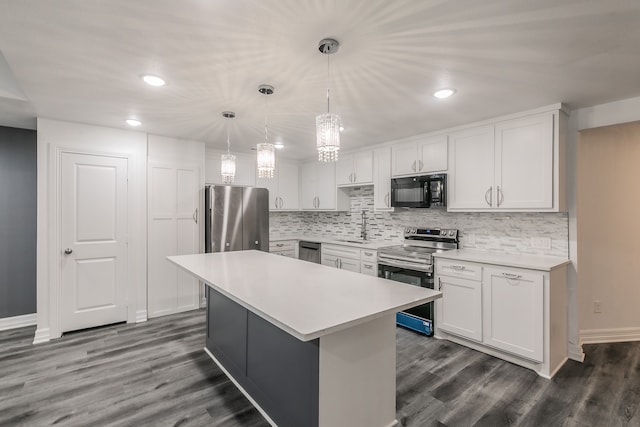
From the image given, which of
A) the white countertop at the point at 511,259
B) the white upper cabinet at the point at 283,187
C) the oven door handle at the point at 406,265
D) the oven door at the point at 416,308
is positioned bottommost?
the oven door at the point at 416,308

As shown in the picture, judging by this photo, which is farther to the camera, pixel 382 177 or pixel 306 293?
pixel 382 177

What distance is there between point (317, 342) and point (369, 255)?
254 cm

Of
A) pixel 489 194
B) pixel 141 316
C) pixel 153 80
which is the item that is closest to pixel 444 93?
pixel 489 194

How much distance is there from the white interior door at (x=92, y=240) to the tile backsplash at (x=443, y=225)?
252cm

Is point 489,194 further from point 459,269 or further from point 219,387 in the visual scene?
point 219,387

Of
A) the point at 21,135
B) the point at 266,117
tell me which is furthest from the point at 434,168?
the point at 21,135

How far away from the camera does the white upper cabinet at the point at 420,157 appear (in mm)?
3523

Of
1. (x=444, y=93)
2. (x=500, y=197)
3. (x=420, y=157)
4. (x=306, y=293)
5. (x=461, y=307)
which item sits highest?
(x=444, y=93)

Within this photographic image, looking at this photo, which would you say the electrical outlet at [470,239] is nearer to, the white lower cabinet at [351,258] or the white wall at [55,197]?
the white lower cabinet at [351,258]

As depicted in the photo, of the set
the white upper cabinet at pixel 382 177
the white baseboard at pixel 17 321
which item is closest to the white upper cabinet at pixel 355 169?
the white upper cabinet at pixel 382 177

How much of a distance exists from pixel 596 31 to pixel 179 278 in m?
4.52

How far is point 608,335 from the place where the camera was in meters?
3.25

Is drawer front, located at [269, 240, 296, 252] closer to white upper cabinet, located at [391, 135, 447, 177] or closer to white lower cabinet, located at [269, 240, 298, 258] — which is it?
white lower cabinet, located at [269, 240, 298, 258]

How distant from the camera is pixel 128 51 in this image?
180cm
